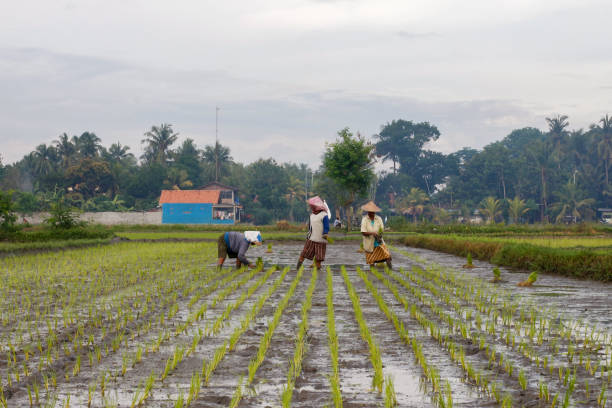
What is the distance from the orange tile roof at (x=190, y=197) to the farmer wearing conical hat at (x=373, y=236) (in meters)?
44.0

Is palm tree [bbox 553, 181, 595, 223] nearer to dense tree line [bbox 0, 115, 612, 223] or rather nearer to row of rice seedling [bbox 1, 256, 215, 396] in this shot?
dense tree line [bbox 0, 115, 612, 223]

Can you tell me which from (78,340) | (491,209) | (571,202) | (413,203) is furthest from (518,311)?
(413,203)

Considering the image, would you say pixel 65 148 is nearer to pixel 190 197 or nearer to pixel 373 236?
pixel 190 197

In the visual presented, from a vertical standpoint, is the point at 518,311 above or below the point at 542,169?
below

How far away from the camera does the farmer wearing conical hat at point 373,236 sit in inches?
518

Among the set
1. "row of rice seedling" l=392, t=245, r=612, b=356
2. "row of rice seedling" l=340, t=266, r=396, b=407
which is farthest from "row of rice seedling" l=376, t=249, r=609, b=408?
"row of rice seedling" l=340, t=266, r=396, b=407

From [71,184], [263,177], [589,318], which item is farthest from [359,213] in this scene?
[589,318]

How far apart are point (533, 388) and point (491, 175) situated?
70953 millimetres

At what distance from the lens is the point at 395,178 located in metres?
79.1

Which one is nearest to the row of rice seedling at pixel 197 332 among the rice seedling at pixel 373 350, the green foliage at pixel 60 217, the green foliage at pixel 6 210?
the rice seedling at pixel 373 350

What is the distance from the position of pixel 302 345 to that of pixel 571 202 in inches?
2471

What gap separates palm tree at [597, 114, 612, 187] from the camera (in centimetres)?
6894

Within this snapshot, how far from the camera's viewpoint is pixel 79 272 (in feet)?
41.0

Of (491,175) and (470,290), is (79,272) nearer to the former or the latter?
(470,290)
